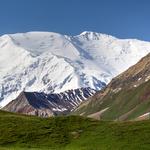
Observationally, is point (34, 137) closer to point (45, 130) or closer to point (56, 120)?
point (45, 130)

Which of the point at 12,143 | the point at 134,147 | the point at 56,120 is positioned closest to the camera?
the point at 134,147

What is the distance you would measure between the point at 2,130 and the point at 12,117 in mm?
7892

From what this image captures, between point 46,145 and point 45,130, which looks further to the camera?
point 45,130

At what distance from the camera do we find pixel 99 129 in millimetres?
76188

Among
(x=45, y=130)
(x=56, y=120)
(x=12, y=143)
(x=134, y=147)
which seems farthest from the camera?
(x=56, y=120)

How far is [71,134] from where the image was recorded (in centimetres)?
7481

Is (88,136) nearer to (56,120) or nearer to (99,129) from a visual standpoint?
(99,129)

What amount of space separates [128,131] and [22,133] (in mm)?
15877

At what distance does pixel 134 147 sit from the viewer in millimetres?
66688

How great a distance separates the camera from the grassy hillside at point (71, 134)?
68.8 meters

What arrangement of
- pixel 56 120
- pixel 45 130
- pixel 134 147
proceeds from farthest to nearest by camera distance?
pixel 56 120
pixel 45 130
pixel 134 147

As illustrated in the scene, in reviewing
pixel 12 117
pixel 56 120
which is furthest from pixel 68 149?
pixel 12 117

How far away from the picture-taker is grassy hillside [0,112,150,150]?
226 ft

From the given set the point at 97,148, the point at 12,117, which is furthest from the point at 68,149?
the point at 12,117
